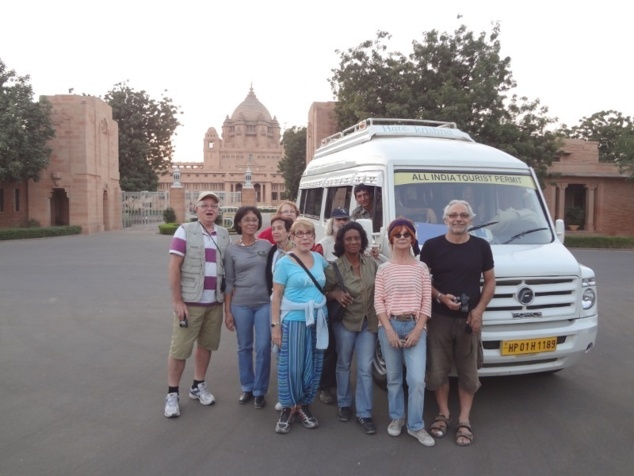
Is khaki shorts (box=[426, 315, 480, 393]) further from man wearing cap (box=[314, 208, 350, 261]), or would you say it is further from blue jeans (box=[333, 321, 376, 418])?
man wearing cap (box=[314, 208, 350, 261])

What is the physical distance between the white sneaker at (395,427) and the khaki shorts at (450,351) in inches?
14.7

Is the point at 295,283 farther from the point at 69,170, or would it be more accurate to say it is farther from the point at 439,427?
the point at 69,170

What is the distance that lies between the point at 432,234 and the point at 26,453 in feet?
12.7

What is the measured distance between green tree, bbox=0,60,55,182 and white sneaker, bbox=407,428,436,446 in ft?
83.2

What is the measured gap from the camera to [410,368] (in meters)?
4.14

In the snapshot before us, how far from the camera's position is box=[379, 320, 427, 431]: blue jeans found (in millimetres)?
4121

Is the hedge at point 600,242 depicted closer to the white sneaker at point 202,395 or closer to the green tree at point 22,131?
the white sneaker at point 202,395

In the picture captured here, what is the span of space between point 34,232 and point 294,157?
73.9ft

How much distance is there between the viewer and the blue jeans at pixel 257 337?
4785mm

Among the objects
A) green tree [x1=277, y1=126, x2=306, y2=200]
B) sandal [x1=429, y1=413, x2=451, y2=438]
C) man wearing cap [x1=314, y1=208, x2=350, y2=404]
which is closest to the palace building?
green tree [x1=277, y1=126, x2=306, y2=200]

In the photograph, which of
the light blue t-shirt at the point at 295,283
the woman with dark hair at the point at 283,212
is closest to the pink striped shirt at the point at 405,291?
the light blue t-shirt at the point at 295,283

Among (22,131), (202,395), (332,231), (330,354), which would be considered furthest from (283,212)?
(22,131)

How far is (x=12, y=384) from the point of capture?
5426 mm

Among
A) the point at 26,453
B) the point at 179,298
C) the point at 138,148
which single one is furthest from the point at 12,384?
the point at 138,148
